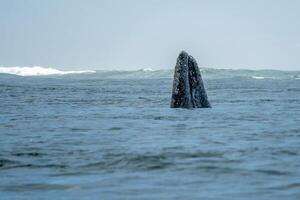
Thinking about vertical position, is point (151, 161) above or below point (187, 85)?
below

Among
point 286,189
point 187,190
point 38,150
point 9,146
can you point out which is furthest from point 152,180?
point 9,146

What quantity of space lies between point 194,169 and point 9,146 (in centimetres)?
421

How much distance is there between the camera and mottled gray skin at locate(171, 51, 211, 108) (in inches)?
800

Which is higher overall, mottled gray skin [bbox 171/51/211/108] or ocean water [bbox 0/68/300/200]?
mottled gray skin [bbox 171/51/211/108]

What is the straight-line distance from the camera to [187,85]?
20.2 meters

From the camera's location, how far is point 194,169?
8156 mm

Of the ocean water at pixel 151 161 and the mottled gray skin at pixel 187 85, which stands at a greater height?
the mottled gray skin at pixel 187 85

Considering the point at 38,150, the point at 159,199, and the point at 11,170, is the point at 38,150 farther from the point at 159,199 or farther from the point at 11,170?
the point at 159,199

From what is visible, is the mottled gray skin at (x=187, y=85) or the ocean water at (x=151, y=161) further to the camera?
the mottled gray skin at (x=187, y=85)

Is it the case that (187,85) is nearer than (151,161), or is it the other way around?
(151,161)

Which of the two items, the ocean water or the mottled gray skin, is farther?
the mottled gray skin

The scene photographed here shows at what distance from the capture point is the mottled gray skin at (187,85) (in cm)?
2031

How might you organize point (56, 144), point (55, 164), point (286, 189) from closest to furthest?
point (286, 189)
point (55, 164)
point (56, 144)

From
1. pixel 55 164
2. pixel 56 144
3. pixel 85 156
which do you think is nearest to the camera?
pixel 55 164
